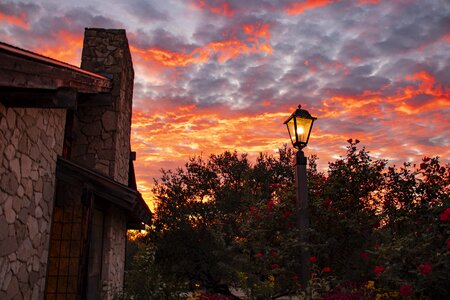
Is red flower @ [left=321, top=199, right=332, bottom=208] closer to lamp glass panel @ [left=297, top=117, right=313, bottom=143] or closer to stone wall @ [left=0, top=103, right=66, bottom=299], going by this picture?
lamp glass panel @ [left=297, top=117, right=313, bottom=143]

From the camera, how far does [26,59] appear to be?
3.58m

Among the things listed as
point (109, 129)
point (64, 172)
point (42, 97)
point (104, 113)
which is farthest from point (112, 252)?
point (42, 97)

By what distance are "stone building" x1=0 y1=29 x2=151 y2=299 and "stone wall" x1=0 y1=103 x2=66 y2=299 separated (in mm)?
13

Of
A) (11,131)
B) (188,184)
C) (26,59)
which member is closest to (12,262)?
(11,131)

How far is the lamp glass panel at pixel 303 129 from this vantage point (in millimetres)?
6484

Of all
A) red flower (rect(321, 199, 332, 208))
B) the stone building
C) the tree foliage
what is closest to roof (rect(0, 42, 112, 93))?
the stone building

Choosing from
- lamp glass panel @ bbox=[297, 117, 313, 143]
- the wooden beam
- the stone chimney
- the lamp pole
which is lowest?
the lamp pole

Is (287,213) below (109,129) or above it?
below

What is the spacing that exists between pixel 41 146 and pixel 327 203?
Answer: 206 inches

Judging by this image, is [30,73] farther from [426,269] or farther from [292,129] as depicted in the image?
[426,269]

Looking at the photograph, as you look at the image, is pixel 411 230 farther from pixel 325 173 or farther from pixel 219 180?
pixel 219 180

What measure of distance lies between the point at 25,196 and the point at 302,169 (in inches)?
162

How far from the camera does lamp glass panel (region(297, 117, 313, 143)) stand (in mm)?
6484

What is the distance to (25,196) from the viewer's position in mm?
5148
